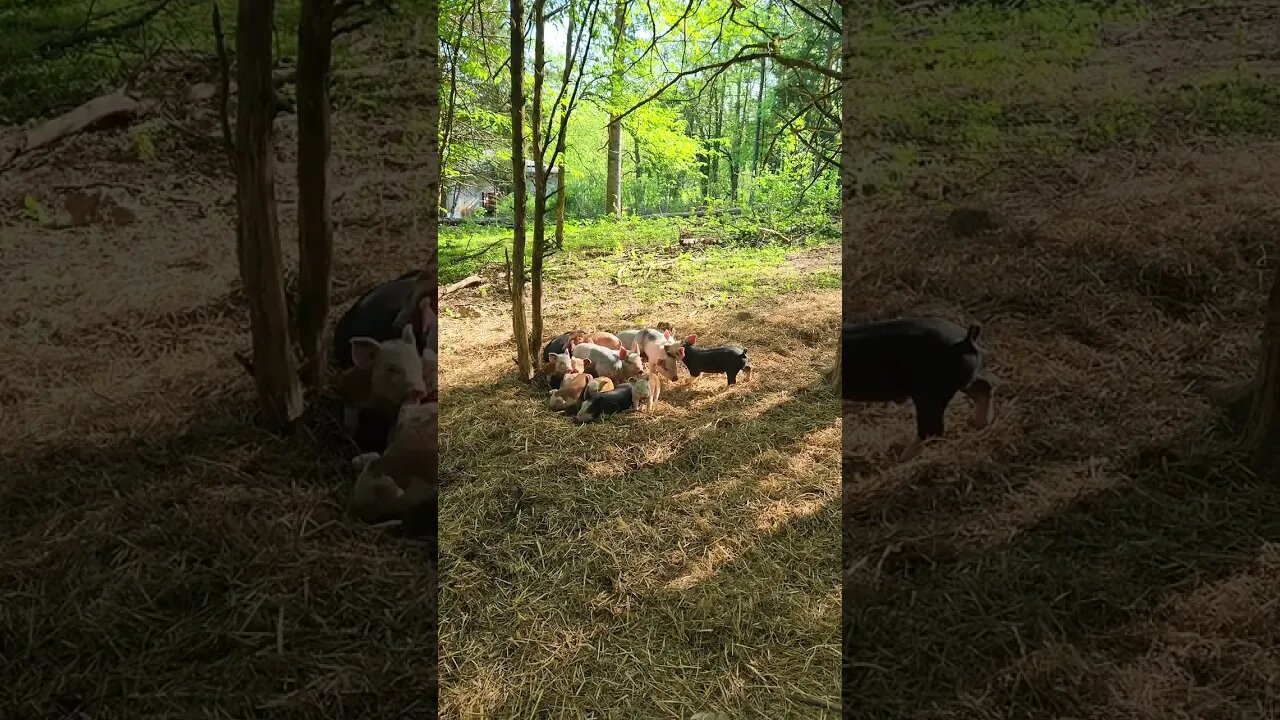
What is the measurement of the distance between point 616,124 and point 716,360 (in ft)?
7.98

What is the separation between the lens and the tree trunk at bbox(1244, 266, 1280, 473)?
4.91 feet

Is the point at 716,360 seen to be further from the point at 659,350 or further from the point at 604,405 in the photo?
the point at 604,405

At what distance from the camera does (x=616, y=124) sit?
5.12m

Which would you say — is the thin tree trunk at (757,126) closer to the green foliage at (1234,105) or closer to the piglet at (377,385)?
the green foliage at (1234,105)

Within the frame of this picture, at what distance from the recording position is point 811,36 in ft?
16.6

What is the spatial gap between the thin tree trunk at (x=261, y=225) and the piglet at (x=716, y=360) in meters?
2.44

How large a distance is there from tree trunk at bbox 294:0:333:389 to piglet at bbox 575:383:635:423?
6.27 feet

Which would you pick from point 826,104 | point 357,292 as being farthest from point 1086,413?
point 826,104

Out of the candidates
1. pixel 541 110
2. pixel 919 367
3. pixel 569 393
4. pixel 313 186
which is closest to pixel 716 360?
pixel 569 393

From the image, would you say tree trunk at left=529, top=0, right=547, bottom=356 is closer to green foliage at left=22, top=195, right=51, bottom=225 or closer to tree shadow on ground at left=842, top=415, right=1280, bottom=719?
green foliage at left=22, top=195, right=51, bottom=225

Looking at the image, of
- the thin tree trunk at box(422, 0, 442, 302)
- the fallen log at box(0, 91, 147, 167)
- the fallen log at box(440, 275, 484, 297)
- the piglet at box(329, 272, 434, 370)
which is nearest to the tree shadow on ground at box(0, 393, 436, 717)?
the piglet at box(329, 272, 434, 370)

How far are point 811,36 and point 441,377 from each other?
12.4 feet

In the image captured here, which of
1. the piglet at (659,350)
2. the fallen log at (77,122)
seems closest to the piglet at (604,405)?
the piglet at (659,350)

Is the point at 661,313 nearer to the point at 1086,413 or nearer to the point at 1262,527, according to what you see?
the point at 1086,413
